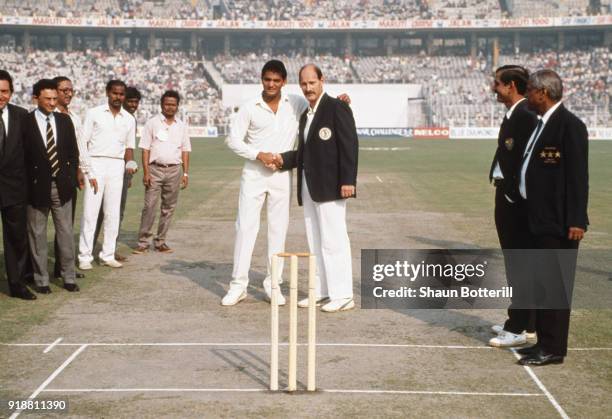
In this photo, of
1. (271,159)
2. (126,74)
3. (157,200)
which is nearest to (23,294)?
(271,159)

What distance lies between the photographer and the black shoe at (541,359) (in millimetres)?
6160

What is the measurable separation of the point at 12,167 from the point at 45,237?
2.69 feet

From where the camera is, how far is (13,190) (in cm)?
821

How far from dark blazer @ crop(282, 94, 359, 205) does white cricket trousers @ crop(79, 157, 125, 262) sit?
318 cm

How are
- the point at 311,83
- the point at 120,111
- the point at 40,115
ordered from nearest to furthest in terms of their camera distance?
the point at 311,83 < the point at 40,115 < the point at 120,111

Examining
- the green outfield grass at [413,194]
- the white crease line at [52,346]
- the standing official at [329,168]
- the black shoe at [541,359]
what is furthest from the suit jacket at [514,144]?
the green outfield grass at [413,194]

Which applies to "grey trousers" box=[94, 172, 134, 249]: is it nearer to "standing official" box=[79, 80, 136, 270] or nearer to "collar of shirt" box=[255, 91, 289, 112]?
"standing official" box=[79, 80, 136, 270]

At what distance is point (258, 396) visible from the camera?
213 inches

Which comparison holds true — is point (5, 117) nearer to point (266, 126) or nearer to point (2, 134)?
point (2, 134)

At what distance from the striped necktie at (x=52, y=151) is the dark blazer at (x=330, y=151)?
2.50 metres

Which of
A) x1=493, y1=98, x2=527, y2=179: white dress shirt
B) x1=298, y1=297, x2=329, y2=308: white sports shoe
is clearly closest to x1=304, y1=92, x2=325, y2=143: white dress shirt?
x1=298, y1=297, x2=329, y2=308: white sports shoe

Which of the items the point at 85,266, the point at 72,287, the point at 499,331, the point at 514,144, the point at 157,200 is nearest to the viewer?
the point at 514,144

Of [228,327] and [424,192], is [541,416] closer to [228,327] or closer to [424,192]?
[228,327]

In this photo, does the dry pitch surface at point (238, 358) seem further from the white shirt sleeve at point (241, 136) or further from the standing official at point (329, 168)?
the white shirt sleeve at point (241, 136)
